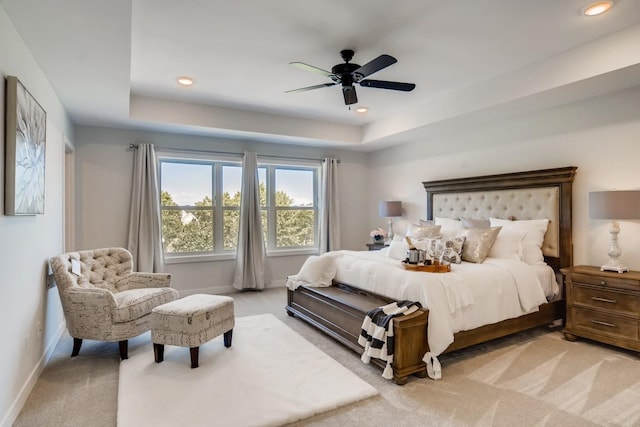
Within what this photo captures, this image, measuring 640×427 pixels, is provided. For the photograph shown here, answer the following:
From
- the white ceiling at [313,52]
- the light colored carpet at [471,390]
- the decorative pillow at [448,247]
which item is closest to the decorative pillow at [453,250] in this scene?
the decorative pillow at [448,247]

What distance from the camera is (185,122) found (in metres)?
4.61

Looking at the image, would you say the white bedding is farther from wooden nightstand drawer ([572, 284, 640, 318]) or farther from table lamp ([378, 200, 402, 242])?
table lamp ([378, 200, 402, 242])

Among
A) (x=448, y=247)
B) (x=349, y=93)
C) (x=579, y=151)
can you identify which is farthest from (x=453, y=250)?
(x=349, y=93)

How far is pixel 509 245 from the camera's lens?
3.76m

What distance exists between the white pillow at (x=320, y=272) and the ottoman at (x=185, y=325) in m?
1.18

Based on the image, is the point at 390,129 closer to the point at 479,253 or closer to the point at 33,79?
the point at 479,253

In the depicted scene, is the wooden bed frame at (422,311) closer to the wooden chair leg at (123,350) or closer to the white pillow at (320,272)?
the white pillow at (320,272)

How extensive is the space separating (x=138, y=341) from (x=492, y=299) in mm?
3345

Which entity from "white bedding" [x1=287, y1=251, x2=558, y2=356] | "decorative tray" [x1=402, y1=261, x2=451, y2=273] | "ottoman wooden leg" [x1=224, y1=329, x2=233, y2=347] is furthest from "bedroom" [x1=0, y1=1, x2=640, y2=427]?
"decorative tray" [x1=402, y1=261, x2=451, y2=273]

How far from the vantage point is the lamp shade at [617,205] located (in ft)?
9.83

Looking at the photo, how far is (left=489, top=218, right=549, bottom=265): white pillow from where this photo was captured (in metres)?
3.72

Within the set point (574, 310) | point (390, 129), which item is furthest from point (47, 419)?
point (390, 129)

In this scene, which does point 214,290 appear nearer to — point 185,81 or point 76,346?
point 76,346

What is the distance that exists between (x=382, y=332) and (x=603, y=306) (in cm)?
215
